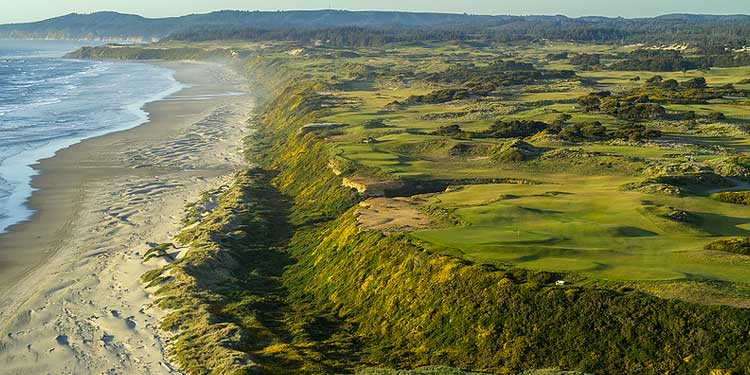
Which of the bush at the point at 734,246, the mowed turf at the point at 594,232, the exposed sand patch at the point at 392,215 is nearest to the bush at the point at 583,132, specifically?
the mowed turf at the point at 594,232

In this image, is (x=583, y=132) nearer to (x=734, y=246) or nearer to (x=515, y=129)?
(x=515, y=129)

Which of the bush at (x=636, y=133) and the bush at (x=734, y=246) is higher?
the bush at (x=734, y=246)

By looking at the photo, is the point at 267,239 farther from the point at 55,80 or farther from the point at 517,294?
the point at 55,80

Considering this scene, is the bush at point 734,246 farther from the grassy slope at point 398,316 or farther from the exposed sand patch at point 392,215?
the exposed sand patch at point 392,215

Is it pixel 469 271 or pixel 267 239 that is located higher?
pixel 469 271

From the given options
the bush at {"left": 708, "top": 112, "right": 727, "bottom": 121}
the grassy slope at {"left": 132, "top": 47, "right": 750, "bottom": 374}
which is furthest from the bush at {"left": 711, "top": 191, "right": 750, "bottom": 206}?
the bush at {"left": 708, "top": 112, "right": 727, "bottom": 121}

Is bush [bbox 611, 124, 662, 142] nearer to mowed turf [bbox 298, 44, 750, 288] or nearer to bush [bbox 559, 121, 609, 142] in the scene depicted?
bush [bbox 559, 121, 609, 142]

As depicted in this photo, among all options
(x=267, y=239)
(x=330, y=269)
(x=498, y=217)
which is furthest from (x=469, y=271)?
(x=267, y=239)
